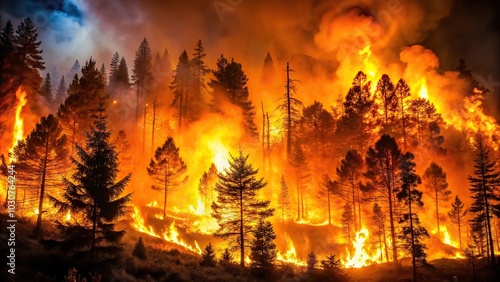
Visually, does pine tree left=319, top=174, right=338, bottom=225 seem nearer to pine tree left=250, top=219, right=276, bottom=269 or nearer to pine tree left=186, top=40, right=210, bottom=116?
pine tree left=250, top=219, right=276, bottom=269

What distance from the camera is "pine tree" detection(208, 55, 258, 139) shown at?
5512cm

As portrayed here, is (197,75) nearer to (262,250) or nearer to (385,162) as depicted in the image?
(385,162)

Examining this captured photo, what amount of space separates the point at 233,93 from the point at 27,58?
3025 cm

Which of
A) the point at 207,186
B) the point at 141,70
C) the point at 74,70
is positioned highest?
the point at 74,70

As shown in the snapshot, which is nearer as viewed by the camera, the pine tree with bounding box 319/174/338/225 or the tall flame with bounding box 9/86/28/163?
the tall flame with bounding box 9/86/28/163

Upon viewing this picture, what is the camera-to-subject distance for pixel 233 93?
183ft

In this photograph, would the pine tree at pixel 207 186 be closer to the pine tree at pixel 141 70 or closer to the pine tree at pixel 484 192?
the pine tree at pixel 484 192

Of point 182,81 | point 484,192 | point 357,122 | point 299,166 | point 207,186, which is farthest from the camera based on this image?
point 182,81

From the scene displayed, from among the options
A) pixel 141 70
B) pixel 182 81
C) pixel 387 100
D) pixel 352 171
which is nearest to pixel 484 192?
pixel 352 171

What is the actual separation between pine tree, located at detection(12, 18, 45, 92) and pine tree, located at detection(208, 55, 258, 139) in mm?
26335

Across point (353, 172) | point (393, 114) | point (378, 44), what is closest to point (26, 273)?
point (353, 172)

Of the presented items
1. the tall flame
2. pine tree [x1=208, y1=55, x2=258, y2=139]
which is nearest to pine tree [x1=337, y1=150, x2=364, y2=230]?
pine tree [x1=208, y1=55, x2=258, y2=139]

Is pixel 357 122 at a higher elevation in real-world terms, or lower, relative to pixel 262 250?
higher

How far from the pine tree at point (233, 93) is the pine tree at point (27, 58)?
26.3 m
